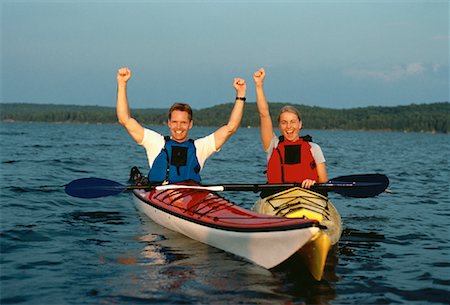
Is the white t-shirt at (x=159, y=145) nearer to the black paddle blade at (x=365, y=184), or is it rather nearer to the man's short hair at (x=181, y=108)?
the man's short hair at (x=181, y=108)

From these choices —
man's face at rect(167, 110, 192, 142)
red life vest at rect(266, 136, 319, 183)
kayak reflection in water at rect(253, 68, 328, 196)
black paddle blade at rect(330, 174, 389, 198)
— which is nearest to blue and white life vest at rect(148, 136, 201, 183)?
man's face at rect(167, 110, 192, 142)

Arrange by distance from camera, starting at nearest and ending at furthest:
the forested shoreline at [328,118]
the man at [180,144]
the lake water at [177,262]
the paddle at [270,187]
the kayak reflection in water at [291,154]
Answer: the lake water at [177,262] → the paddle at [270,187] → the kayak reflection in water at [291,154] → the man at [180,144] → the forested shoreline at [328,118]

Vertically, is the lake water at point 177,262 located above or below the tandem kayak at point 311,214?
below

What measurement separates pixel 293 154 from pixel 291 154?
28 mm

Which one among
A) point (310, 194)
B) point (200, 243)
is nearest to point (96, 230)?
point (200, 243)

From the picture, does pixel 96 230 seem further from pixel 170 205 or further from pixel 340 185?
pixel 340 185

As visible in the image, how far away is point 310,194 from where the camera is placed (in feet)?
24.0

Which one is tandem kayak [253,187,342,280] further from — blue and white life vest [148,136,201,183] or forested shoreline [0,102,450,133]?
forested shoreline [0,102,450,133]

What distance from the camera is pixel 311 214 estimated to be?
6.59 metres

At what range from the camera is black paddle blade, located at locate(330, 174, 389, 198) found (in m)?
8.13

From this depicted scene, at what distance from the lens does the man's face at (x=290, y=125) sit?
764cm

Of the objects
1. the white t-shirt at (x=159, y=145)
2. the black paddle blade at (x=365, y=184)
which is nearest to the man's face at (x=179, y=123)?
the white t-shirt at (x=159, y=145)

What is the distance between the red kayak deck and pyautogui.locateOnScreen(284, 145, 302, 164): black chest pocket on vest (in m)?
1.04

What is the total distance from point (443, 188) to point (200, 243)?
1035cm
